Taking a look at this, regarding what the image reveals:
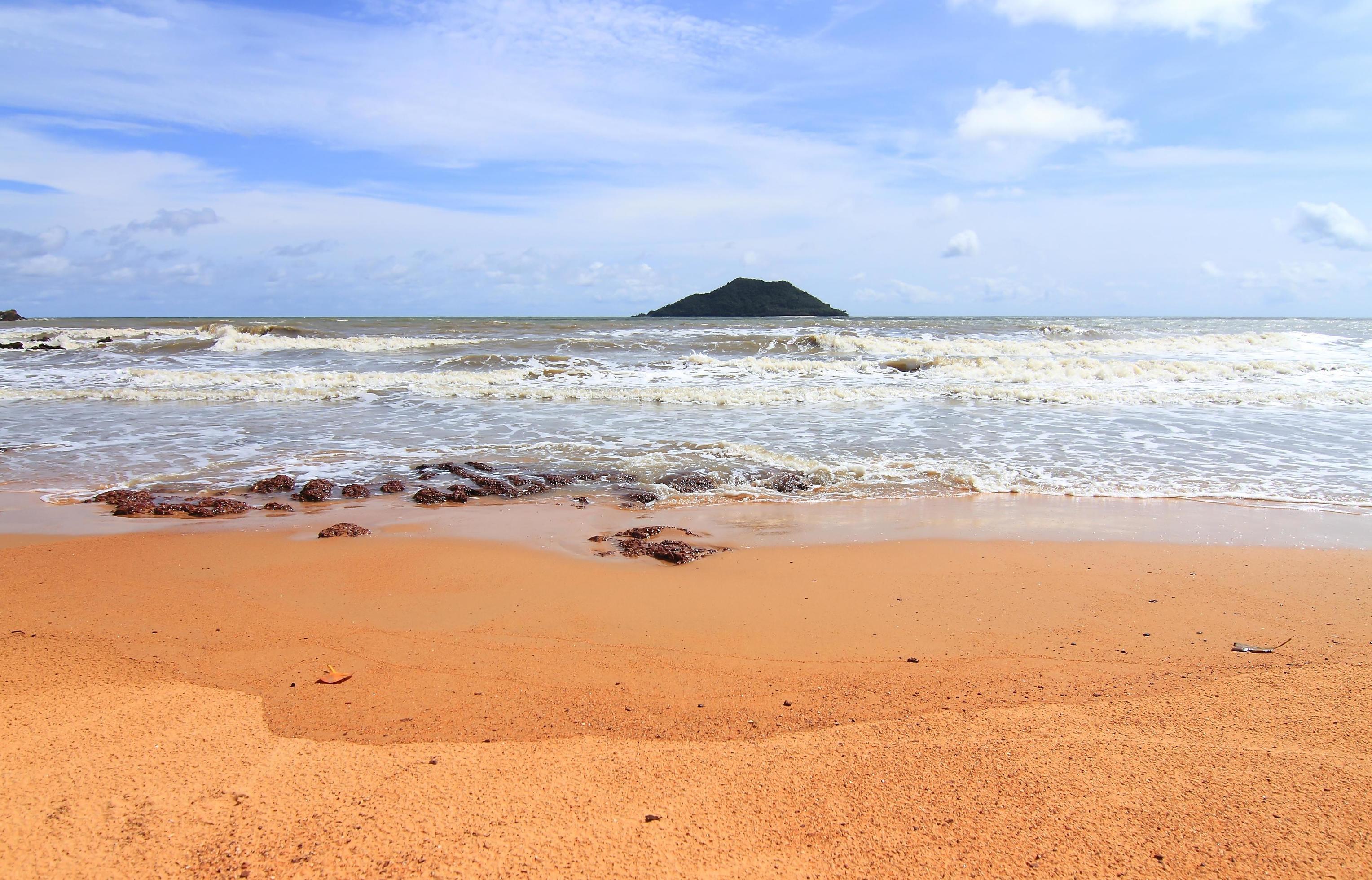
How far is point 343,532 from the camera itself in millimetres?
5398

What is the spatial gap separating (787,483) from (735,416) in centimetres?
436

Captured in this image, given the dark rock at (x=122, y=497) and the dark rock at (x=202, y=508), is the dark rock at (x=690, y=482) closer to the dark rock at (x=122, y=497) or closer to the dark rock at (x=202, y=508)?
the dark rock at (x=202, y=508)

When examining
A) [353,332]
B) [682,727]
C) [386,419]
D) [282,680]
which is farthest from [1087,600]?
[353,332]

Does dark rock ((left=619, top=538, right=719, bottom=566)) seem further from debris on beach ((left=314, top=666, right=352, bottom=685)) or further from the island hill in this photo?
the island hill

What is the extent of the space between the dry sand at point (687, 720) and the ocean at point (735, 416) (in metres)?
2.52

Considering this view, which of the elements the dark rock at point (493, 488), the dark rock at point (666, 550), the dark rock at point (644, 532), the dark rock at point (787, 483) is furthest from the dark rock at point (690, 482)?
the dark rock at point (666, 550)

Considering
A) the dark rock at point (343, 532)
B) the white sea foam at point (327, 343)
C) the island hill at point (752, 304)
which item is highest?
the island hill at point (752, 304)

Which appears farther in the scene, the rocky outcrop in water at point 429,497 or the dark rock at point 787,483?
the dark rock at point 787,483

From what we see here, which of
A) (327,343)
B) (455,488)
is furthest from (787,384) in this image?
(327,343)

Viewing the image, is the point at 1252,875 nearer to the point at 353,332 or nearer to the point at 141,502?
the point at 141,502

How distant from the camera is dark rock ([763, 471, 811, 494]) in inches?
262

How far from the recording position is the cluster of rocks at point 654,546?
4.79 meters

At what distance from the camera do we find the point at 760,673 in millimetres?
3156

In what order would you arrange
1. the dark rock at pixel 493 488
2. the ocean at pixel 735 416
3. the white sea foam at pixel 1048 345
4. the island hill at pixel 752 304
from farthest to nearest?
1. the island hill at pixel 752 304
2. the white sea foam at pixel 1048 345
3. the ocean at pixel 735 416
4. the dark rock at pixel 493 488
